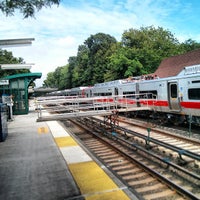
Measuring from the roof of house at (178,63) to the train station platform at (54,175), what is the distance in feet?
79.0

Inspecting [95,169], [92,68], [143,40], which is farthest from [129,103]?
[92,68]

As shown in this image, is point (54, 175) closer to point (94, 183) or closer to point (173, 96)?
point (94, 183)

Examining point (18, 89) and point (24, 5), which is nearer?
point (24, 5)

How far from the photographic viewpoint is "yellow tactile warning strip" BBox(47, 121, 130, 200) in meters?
6.81

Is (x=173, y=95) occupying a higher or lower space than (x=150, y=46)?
lower

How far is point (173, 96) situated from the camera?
58.9 ft

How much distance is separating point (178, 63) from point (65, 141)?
85.9 ft

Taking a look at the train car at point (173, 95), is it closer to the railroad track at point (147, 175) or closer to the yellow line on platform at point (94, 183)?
the railroad track at point (147, 175)

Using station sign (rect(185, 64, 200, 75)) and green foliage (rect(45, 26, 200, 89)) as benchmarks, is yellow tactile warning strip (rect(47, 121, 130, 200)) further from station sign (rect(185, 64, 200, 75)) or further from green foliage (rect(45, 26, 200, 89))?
green foliage (rect(45, 26, 200, 89))

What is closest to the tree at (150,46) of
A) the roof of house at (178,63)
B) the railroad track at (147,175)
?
the roof of house at (178,63)

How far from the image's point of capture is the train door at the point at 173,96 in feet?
57.3

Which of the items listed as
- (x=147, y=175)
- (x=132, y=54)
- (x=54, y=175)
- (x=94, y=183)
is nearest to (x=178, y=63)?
(x=132, y=54)

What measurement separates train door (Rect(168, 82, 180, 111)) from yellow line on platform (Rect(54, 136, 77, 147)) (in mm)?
7103

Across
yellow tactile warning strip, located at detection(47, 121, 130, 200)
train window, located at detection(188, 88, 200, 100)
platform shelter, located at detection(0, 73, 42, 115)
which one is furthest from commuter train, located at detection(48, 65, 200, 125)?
platform shelter, located at detection(0, 73, 42, 115)
